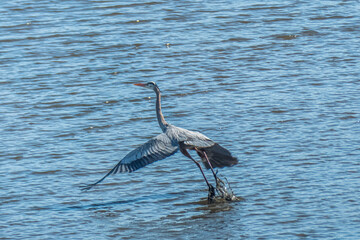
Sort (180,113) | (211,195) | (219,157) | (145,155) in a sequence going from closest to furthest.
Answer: (145,155), (211,195), (219,157), (180,113)

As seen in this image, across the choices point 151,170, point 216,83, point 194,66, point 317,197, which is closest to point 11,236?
point 151,170

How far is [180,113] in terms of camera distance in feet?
40.3

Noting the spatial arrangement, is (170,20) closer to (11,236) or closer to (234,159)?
(234,159)

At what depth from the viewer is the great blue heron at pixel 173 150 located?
884cm

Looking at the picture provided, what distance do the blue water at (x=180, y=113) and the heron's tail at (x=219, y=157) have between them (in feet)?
0.93

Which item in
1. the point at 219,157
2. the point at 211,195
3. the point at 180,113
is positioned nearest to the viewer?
the point at 211,195

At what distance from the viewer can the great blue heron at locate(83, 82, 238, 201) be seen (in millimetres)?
8836

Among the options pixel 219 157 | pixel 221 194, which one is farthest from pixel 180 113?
pixel 221 194

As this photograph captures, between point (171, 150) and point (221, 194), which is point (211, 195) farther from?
point (171, 150)

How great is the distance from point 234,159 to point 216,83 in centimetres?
445

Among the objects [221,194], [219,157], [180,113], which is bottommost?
[221,194]

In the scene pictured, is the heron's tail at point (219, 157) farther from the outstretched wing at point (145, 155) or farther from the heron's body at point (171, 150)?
the outstretched wing at point (145, 155)

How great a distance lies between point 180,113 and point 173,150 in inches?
132

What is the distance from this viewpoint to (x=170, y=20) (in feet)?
59.5
